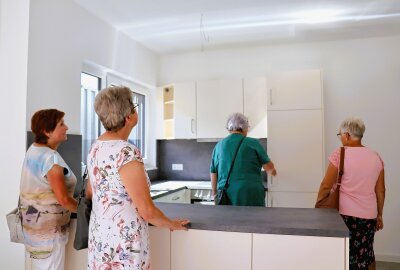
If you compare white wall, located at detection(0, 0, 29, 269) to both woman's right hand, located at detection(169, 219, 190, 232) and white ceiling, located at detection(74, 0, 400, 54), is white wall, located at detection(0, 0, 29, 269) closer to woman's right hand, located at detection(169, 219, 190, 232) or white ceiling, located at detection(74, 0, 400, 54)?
white ceiling, located at detection(74, 0, 400, 54)

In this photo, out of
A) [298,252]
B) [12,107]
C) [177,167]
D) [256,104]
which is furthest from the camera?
[177,167]

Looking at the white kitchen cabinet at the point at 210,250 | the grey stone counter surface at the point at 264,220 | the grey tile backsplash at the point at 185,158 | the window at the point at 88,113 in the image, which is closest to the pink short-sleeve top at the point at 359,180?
the grey stone counter surface at the point at 264,220

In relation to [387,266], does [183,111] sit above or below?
above

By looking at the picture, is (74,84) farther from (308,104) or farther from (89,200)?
(308,104)

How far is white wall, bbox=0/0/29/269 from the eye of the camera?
2086 mm

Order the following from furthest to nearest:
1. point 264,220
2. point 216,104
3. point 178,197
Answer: point 216,104, point 178,197, point 264,220

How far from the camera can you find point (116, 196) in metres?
1.30

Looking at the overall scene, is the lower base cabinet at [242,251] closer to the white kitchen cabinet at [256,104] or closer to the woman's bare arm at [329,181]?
the woman's bare arm at [329,181]

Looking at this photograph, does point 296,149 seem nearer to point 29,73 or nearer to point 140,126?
point 140,126

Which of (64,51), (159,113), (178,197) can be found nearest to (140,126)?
(159,113)

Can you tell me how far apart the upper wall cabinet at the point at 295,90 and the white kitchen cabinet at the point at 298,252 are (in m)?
2.10

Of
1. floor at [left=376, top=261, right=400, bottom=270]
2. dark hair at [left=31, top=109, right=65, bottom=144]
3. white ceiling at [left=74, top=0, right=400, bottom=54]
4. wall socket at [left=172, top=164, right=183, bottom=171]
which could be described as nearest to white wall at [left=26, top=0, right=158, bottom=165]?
white ceiling at [left=74, top=0, right=400, bottom=54]

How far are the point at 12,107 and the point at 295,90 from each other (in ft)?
8.04

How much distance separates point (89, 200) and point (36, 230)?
1.10 feet
